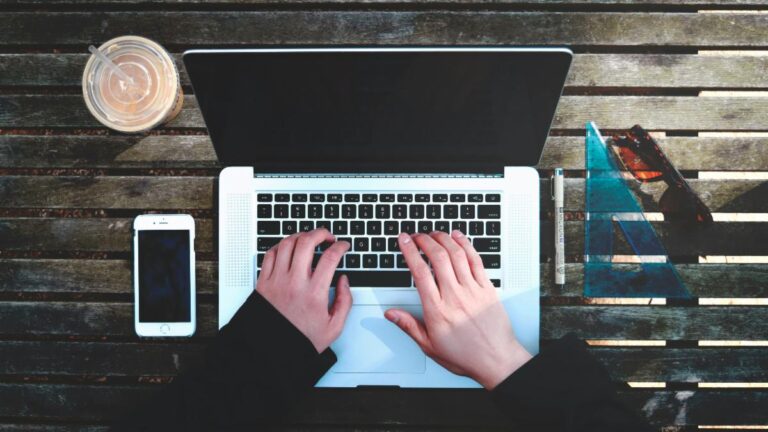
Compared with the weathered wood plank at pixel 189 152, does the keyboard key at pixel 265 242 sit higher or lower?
lower

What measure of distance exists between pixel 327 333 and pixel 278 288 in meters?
0.15

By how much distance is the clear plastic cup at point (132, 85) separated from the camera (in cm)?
114

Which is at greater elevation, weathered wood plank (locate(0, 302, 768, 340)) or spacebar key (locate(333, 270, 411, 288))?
spacebar key (locate(333, 270, 411, 288))

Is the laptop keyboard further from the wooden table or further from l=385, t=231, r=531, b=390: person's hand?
the wooden table

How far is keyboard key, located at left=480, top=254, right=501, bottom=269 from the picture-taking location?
3.70ft

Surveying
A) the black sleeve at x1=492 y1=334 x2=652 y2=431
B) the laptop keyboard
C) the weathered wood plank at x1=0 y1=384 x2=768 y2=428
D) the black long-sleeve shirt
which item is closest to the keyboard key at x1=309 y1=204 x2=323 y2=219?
the laptop keyboard

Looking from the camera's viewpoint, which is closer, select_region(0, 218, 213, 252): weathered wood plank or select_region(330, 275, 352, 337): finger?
select_region(330, 275, 352, 337): finger

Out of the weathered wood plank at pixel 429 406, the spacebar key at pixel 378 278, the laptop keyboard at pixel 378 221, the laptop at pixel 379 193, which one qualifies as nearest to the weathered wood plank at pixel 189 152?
the laptop at pixel 379 193

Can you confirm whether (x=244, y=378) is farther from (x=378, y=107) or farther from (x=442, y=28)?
(x=442, y=28)

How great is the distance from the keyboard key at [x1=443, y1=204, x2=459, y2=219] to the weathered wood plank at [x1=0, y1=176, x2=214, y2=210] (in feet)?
1.93

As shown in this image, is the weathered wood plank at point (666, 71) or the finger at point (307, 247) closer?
the finger at point (307, 247)

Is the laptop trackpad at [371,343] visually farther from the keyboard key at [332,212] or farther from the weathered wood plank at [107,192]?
the weathered wood plank at [107,192]

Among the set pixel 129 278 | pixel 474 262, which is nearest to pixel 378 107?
pixel 474 262

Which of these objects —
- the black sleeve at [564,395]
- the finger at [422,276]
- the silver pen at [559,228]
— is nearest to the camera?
the black sleeve at [564,395]
